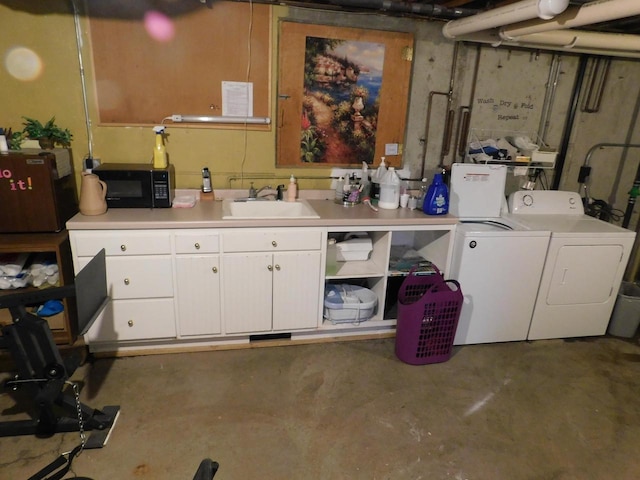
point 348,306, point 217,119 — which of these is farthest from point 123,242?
point 348,306

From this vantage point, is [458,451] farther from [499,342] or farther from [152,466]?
[152,466]

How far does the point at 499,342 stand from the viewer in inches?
119

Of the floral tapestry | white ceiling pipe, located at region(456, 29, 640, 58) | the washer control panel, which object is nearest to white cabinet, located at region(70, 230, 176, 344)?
the floral tapestry

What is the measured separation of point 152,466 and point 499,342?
7.71 ft

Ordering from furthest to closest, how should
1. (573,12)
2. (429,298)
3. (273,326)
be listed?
1. (273,326)
2. (429,298)
3. (573,12)

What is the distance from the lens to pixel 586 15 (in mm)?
2184

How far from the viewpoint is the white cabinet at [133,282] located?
7.70ft

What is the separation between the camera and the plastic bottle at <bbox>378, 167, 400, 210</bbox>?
287 centimetres

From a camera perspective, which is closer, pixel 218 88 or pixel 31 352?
pixel 31 352

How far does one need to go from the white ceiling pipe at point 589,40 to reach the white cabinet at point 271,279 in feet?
6.49

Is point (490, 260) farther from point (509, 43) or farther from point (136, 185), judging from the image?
point (136, 185)

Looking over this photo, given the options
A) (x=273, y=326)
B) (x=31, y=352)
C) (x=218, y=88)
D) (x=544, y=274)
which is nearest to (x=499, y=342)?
(x=544, y=274)

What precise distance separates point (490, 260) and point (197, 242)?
6.14ft

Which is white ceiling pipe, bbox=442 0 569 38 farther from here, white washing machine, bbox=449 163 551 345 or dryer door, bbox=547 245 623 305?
dryer door, bbox=547 245 623 305
